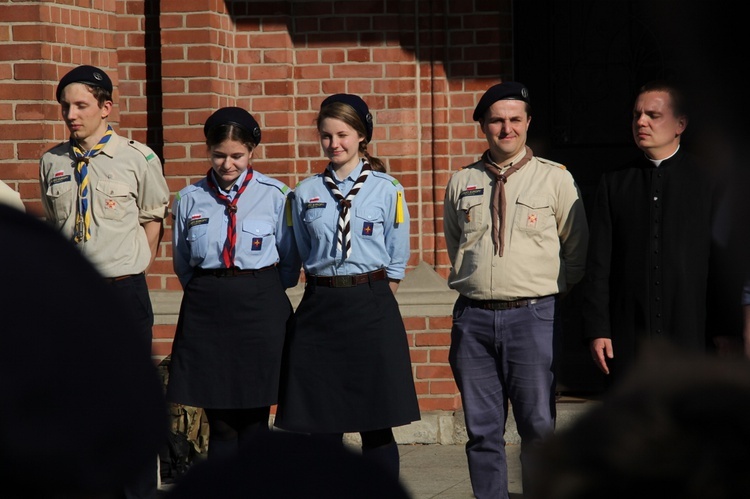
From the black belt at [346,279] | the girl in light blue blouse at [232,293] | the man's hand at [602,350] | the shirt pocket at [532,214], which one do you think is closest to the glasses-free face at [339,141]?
the girl in light blue blouse at [232,293]

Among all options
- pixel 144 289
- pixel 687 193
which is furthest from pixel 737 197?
pixel 144 289

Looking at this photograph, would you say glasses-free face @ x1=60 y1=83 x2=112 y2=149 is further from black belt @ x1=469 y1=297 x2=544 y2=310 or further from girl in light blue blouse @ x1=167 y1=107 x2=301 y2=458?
black belt @ x1=469 y1=297 x2=544 y2=310

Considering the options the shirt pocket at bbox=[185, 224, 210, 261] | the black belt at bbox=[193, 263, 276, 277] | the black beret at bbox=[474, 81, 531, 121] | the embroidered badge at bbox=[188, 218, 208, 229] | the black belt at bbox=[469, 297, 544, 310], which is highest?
the black beret at bbox=[474, 81, 531, 121]

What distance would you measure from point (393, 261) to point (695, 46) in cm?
409

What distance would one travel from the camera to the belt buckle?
479cm

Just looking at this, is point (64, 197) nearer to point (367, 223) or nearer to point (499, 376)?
point (367, 223)

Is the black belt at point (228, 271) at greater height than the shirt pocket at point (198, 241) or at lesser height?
lesser

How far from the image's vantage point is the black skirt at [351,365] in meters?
4.80

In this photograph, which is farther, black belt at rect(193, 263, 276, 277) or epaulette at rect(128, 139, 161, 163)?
epaulette at rect(128, 139, 161, 163)

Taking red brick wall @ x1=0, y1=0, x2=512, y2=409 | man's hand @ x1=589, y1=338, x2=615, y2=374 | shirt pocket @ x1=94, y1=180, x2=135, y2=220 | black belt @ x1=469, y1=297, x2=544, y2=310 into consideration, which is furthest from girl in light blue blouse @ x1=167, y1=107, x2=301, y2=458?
man's hand @ x1=589, y1=338, x2=615, y2=374

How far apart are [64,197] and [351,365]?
1.49 meters

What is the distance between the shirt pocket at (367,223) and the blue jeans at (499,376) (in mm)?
478

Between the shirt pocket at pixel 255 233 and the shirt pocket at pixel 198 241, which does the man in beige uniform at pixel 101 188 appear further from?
the shirt pocket at pixel 255 233

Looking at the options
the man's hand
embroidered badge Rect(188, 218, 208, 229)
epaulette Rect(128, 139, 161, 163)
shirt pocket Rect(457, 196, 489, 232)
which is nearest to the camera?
the man's hand
